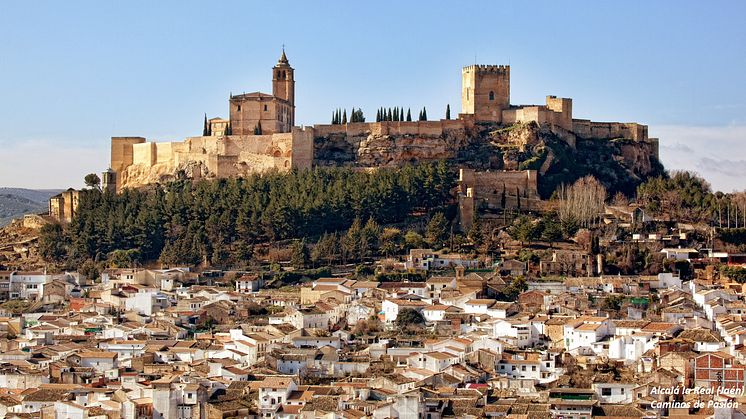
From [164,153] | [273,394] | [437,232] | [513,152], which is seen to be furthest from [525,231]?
[273,394]

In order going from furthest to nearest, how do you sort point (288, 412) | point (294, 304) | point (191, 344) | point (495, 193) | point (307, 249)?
point (495, 193)
point (307, 249)
point (294, 304)
point (191, 344)
point (288, 412)

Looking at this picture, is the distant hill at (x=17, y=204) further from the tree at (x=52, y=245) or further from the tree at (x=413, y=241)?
the tree at (x=413, y=241)

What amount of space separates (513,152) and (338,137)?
7.07 m

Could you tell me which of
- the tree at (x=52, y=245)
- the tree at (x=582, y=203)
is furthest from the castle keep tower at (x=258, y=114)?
the tree at (x=582, y=203)

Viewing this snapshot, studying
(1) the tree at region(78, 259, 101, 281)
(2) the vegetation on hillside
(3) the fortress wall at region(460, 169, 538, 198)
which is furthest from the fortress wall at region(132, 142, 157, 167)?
(3) the fortress wall at region(460, 169, 538, 198)

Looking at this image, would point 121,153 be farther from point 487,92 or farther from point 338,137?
point 487,92

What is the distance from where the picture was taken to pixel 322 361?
38.2 m

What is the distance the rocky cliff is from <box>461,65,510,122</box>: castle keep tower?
2.36 ft

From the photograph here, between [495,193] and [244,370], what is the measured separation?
23.0 m

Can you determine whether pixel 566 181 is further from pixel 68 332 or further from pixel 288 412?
pixel 288 412

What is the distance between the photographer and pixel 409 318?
144ft

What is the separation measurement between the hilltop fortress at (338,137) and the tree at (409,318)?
18.7 metres

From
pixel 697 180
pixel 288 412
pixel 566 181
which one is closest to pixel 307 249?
pixel 566 181

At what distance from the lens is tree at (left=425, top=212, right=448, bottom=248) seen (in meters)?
54.1
